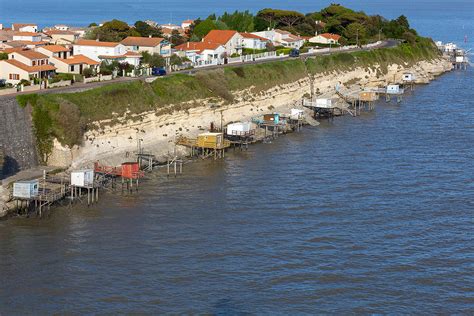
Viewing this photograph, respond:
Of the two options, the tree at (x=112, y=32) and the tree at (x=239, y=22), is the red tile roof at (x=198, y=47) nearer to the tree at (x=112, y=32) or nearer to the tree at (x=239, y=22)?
the tree at (x=112, y=32)

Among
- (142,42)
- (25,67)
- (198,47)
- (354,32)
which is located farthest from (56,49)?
(354,32)

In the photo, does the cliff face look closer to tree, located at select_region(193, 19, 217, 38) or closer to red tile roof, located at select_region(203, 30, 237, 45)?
red tile roof, located at select_region(203, 30, 237, 45)

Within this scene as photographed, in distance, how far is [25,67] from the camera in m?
65.8

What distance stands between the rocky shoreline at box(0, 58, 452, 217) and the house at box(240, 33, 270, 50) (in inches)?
562

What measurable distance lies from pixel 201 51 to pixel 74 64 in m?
21.8

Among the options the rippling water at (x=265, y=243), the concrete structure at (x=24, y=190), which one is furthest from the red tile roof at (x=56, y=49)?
the concrete structure at (x=24, y=190)

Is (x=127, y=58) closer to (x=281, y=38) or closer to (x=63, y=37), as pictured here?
(x=63, y=37)

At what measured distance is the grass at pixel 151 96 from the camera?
53625 millimetres

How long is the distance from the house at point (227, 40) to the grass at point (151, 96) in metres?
9.57

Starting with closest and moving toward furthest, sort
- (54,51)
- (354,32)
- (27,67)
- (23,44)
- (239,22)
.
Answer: (27,67) → (54,51) → (23,44) → (239,22) → (354,32)

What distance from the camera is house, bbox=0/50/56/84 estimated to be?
65.0 metres

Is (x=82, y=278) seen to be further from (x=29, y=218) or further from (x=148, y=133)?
(x=148, y=133)

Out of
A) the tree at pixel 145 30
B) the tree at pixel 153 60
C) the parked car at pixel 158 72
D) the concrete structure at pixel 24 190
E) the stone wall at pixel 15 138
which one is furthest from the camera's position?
the tree at pixel 145 30

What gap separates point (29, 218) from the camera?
1759 inches
